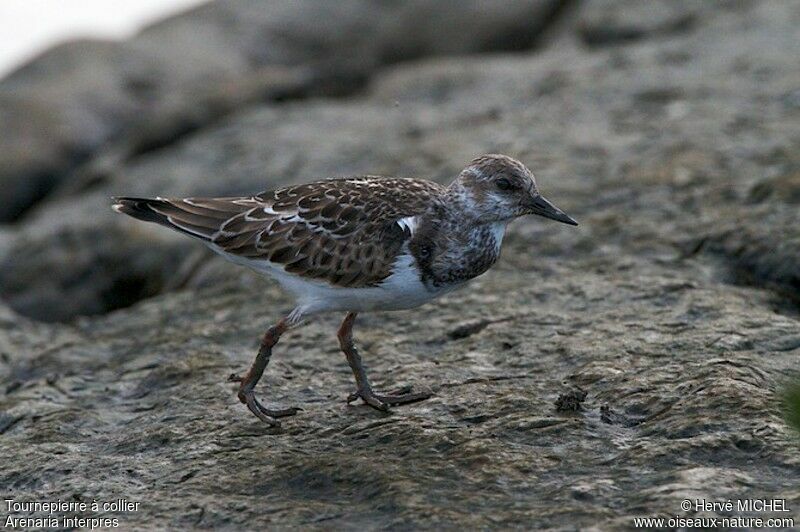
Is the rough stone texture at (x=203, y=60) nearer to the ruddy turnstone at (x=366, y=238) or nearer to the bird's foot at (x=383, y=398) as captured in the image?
the ruddy turnstone at (x=366, y=238)

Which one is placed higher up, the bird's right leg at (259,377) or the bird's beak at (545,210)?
the bird's beak at (545,210)

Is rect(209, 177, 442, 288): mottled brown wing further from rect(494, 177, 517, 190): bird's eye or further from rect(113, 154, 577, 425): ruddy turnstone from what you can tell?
rect(494, 177, 517, 190): bird's eye

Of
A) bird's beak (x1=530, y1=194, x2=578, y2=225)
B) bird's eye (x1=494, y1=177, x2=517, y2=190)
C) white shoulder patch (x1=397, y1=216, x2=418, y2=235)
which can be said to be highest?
bird's eye (x1=494, y1=177, x2=517, y2=190)

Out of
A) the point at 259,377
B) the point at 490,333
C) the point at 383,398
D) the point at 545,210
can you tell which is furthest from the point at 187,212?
the point at 545,210

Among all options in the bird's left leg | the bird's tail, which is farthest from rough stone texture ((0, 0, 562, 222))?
the bird's left leg

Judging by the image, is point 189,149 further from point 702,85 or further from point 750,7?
point 750,7

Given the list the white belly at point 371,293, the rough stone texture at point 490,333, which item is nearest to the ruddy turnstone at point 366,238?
the white belly at point 371,293

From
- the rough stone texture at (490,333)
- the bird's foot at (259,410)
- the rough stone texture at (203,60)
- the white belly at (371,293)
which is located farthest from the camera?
the rough stone texture at (203,60)

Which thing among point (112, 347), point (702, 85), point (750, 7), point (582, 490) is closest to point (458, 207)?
point (582, 490)
